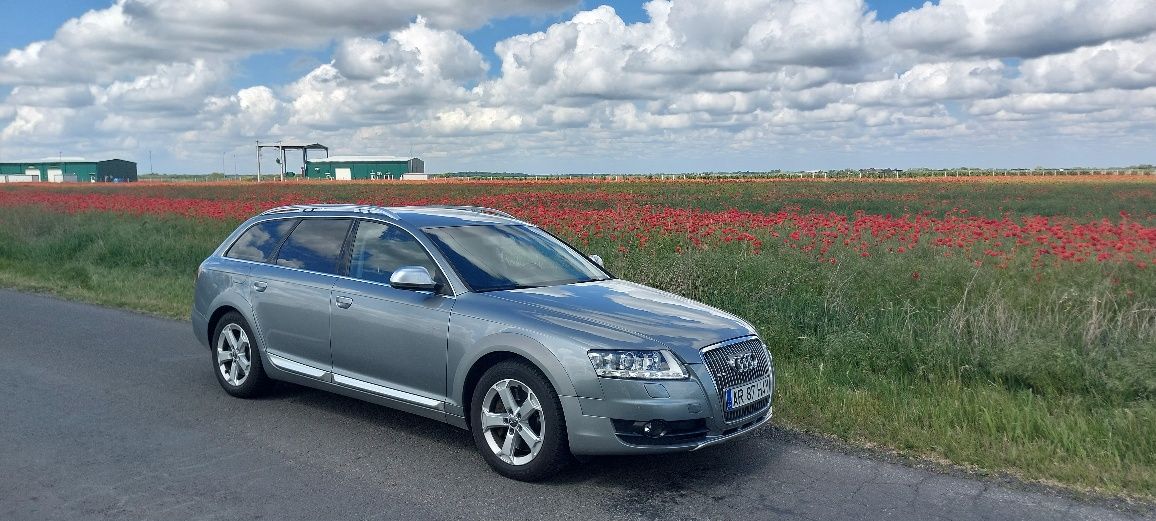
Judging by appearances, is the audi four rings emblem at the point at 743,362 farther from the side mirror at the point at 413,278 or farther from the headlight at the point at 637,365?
the side mirror at the point at 413,278

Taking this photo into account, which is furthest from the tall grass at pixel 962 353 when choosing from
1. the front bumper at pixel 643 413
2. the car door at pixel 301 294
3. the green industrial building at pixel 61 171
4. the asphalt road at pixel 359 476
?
the green industrial building at pixel 61 171

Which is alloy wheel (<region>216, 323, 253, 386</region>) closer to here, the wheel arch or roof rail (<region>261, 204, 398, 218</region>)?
roof rail (<region>261, 204, 398, 218</region>)

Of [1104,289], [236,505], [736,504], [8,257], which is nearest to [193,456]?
[236,505]

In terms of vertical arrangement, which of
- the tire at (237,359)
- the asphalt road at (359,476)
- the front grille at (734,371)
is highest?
the front grille at (734,371)

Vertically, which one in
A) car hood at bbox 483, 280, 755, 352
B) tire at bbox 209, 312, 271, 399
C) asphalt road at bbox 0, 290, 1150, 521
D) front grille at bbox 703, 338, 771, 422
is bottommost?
asphalt road at bbox 0, 290, 1150, 521

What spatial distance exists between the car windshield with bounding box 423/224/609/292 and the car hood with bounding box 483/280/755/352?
0.19 metres

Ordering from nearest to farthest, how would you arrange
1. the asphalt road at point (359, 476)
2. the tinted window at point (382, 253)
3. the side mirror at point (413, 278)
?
the asphalt road at point (359, 476) < the side mirror at point (413, 278) < the tinted window at point (382, 253)

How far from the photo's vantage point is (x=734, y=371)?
5.00 meters

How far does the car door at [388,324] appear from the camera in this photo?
5418 millimetres

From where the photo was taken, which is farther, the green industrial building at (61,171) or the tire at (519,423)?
the green industrial building at (61,171)

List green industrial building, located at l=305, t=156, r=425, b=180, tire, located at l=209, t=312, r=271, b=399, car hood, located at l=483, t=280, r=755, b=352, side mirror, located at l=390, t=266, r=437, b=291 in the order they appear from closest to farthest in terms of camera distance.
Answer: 1. car hood, located at l=483, t=280, r=755, b=352
2. side mirror, located at l=390, t=266, r=437, b=291
3. tire, located at l=209, t=312, r=271, b=399
4. green industrial building, located at l=305, t=156, r=425, b=180

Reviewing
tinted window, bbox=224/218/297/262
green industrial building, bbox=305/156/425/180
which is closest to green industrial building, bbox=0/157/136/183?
green industrial building, bbox=305/156/425/180

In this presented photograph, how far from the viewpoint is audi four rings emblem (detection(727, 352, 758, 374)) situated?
501 centimetres

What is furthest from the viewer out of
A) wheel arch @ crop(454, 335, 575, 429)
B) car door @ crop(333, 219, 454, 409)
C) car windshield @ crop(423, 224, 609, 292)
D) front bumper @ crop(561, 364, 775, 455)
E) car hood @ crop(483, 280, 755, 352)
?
car windshield @ crop(423, 224, 609, 292)
